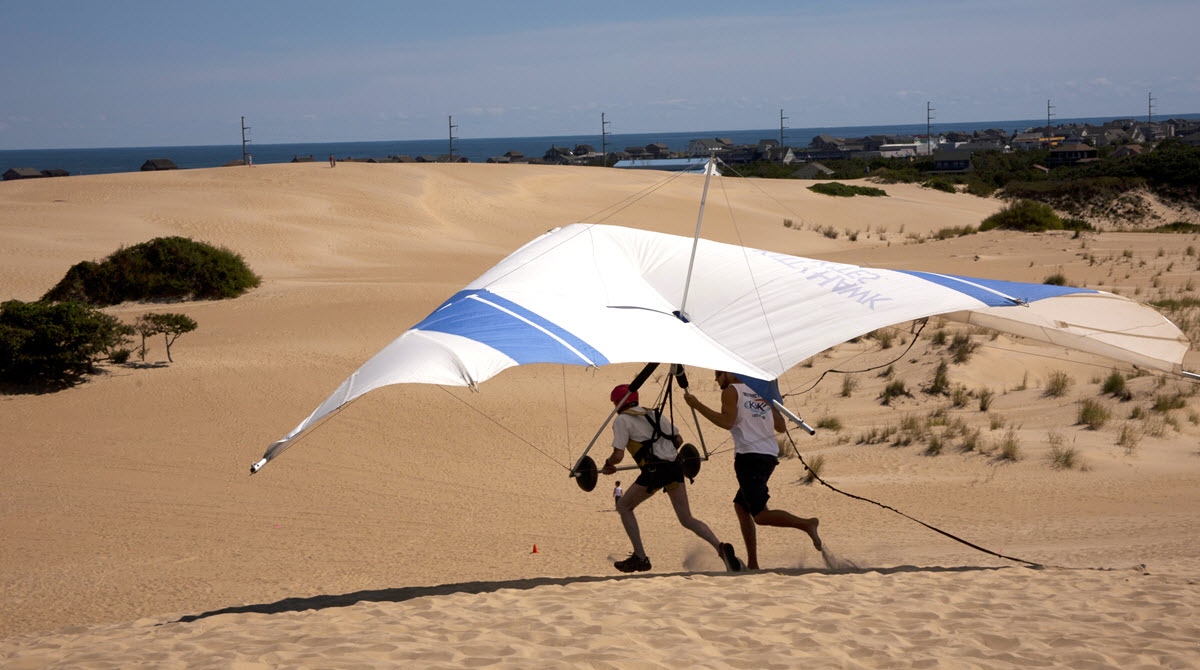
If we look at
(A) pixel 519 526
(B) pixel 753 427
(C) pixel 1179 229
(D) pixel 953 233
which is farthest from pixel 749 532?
(C) pixel 1179 229

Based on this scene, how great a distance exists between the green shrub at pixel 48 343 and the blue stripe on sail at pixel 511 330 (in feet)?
33.4

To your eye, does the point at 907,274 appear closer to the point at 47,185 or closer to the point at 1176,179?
the point at 47,185

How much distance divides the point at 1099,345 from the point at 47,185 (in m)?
45.6

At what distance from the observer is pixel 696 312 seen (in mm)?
8164

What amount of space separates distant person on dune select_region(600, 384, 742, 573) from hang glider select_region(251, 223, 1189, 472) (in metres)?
0.67

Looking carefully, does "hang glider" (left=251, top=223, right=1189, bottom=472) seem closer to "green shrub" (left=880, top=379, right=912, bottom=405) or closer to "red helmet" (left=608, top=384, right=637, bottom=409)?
"red helmet" (left=608, top=384, right=637, bottom=409)

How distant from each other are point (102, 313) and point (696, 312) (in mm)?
12862

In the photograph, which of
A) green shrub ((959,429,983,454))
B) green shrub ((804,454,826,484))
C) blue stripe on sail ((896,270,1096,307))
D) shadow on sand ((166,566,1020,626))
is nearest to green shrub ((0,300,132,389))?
shadow on sand ((166,566,1020,626))

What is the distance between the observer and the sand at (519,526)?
5.81m

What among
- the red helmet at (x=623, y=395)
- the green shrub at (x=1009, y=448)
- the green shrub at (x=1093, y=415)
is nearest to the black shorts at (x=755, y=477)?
the red helmet at (x=623, y=395)

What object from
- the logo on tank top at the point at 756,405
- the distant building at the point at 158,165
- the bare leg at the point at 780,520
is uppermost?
the distant building at the point at 158,165

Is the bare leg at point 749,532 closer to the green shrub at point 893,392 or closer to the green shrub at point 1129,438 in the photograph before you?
the green shrub at point 1129,438

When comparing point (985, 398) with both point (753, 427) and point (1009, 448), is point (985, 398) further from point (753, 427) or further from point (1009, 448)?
point (753, 427)

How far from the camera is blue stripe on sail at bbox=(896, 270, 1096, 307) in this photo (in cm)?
802
